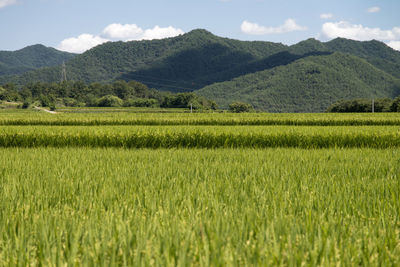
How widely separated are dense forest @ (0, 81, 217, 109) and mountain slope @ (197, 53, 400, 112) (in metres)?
31.0

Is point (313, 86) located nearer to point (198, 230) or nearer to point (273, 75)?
point (273, 75)

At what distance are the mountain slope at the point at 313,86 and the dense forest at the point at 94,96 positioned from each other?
30969 mm

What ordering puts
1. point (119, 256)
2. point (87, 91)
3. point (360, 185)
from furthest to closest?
point (87, 91)
point (360, 185)
point (119, 256)

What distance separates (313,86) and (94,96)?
3099 inches

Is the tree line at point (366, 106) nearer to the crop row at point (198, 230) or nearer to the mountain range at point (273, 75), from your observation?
the mountain range at point (273, 75)

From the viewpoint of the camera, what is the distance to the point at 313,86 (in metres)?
122

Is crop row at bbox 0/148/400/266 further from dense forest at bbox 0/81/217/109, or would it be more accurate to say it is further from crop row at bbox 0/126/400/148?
dense forest at bbox 0/81/217/109

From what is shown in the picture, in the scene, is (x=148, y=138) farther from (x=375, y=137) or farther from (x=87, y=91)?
(x=87, y=91)

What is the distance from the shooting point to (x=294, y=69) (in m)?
135

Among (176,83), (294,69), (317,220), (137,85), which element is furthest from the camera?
(176,83)

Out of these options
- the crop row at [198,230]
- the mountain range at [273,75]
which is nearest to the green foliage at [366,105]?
the mountain range at [273,75]

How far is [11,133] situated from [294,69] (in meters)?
135

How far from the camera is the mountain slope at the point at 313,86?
11869cm

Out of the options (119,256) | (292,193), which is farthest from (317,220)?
(119,256)
